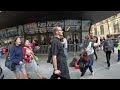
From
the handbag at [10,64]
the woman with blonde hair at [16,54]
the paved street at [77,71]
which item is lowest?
the paved street at [77,71]

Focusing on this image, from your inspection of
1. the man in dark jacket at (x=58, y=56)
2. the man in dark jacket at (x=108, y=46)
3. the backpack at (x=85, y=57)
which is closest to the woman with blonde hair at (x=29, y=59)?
the backpack at (x=85, y=57)

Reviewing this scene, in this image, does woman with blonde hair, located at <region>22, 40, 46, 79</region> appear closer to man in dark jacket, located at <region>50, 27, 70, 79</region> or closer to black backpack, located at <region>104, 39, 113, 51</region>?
man in dark jacket, located at <region>50, 27, 70, 79</region>

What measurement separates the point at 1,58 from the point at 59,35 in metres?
3.09

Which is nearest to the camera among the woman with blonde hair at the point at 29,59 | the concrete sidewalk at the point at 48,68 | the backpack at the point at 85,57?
the woman with blonde hair at the point at 29,59

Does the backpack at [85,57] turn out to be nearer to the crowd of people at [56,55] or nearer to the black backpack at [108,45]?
the crowd of people at [56,55]

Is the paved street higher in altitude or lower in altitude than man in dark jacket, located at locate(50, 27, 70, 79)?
lower

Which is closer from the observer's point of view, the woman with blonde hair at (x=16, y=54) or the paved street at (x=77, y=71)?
the woman with blonde hair at (x=16, y=54)

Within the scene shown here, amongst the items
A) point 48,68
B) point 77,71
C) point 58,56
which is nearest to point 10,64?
point 48,68

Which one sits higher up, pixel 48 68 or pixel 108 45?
pixel 108 45

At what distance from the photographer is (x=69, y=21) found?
812 centimetres

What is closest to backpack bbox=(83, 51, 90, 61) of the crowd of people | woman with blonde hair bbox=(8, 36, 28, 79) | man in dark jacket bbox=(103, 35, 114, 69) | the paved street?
the crowd of people

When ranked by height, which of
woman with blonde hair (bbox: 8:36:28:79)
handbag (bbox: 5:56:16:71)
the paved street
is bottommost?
the paved street

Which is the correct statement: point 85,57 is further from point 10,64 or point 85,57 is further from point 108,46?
point 10,64
